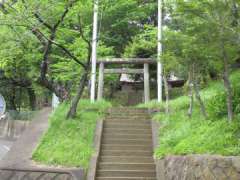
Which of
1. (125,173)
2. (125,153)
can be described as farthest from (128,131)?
(125,173)

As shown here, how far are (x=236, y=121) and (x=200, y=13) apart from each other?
2679mm

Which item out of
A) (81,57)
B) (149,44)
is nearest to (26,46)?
(81,57)

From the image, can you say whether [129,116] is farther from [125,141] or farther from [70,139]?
[70,139]

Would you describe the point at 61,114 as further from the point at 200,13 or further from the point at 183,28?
the point at 200,13

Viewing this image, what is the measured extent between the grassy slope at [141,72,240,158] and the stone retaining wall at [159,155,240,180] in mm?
340

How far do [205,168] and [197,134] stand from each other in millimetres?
2472

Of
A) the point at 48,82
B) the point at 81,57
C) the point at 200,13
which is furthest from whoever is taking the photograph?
the point at 81,57

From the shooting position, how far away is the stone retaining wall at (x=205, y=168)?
793 centimetres

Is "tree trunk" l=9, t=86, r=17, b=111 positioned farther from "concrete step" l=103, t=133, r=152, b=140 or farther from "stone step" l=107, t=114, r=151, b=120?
"concrete step" l=103, t=133, r=152, b=140

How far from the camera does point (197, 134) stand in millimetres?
10812

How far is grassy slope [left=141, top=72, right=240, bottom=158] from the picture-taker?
30.4ft

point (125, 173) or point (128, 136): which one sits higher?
point (128, 136)

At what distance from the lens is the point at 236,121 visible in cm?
1024

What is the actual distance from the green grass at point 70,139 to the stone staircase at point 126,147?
467 millimetres
